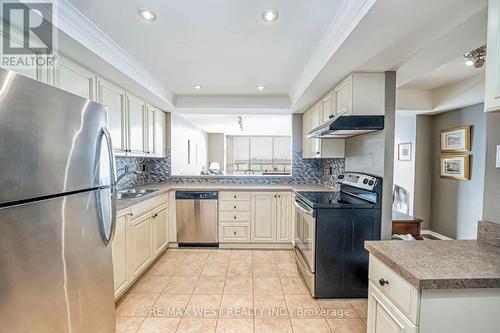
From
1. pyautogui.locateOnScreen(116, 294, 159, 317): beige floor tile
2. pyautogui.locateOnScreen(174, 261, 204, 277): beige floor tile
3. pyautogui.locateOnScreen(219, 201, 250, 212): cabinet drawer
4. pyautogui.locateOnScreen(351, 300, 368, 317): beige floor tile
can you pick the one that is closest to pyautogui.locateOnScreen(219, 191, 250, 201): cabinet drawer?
pyautogui.locateOnScreen(219, 201, 250, 212): cabinet drawer

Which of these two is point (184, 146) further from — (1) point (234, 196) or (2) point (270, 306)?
(2) point (270, 306)

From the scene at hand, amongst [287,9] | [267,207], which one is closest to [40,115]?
[287,9]

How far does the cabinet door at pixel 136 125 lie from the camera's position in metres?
2.74

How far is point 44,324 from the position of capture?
1023mm

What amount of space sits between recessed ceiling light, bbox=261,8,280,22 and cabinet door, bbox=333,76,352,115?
3.15 feet

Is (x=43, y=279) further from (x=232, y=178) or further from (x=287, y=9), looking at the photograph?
(x=232, y=178)

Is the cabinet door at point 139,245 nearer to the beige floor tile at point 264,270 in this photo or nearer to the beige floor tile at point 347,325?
the beige floor tile at point 264,270

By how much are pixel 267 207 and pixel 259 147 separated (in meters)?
6.02

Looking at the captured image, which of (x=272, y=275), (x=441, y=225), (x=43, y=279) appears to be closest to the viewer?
(x=43, y=279)

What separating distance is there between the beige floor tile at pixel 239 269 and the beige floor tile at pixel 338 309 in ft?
2.97

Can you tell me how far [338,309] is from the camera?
6.71 ft

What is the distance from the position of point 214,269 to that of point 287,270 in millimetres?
908

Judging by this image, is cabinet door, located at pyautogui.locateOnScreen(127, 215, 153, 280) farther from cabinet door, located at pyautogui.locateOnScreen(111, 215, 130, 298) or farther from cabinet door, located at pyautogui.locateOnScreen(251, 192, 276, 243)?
cabinet door, located at pyautogui.locateOnScreen(251, 192, 276, 243)

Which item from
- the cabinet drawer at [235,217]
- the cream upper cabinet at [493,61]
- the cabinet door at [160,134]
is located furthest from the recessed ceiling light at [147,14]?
the cabinet drawer at [235,217]
